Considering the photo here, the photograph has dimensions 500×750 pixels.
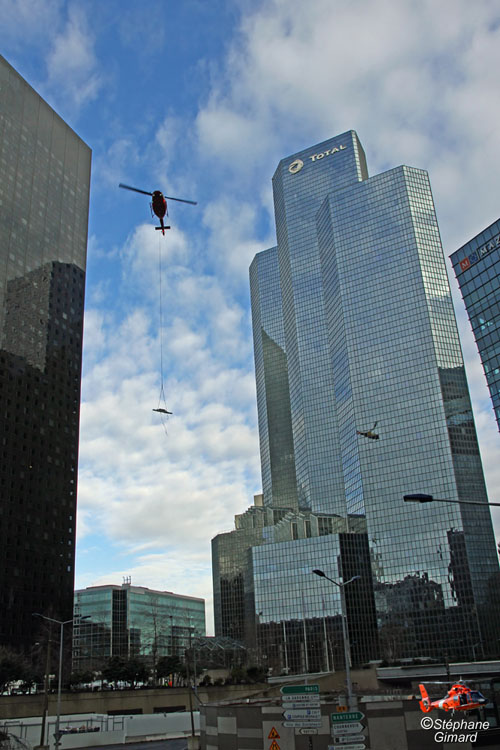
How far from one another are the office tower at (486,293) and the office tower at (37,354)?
98.4 metres

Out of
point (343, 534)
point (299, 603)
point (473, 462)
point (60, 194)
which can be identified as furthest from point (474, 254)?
point (60, 194)

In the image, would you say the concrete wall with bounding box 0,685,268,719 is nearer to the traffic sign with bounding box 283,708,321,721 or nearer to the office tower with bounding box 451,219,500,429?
the traffic sign with bounding box 283,708,321,721

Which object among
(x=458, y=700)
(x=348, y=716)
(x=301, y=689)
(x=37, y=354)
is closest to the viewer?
(x=348, y=716)

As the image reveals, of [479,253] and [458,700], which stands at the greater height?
[479,253]

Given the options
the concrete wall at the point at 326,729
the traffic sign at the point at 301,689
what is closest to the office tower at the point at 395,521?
the concrete wall at the point at 326,729

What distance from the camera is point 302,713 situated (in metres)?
22.8

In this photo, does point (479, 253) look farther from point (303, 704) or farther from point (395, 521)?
point (303, 704)

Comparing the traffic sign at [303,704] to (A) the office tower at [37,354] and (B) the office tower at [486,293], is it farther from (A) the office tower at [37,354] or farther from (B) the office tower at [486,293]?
(A) the office tower at [37,354]

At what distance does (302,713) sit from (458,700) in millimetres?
15199

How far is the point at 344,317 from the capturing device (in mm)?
198375

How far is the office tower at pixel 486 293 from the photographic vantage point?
9938cm

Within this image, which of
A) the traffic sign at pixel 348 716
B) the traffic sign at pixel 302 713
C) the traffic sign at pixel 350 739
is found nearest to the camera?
the traffic sign at pixel 350 739

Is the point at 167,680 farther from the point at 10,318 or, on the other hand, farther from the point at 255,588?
the point at 10,318

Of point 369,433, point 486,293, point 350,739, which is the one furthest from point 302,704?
point 369,433
